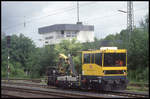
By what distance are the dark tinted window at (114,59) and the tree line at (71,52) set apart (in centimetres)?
383

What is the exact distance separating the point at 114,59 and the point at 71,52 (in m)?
15.6

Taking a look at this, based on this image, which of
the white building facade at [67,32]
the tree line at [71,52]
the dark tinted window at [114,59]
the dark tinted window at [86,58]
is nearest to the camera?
the dark tinted window at [114,59]

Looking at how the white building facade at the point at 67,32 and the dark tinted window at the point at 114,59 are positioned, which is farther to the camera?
the white building facade at the point at 67,32

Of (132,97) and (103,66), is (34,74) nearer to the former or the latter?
(103,66)

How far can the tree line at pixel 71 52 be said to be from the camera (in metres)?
27.1

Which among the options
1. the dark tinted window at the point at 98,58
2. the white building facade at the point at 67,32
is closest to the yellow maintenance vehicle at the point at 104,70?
the dark tinted window at the point at 98,58

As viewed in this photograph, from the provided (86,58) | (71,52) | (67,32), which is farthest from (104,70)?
(67,32)

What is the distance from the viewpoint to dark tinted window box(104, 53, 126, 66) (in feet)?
62.2

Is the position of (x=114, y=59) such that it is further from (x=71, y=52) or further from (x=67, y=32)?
(x=67, y=32)

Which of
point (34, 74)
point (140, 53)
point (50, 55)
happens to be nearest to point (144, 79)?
point (140, 53)

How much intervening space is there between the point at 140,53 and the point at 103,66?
30.9ft

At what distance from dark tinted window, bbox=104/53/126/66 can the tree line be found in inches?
151

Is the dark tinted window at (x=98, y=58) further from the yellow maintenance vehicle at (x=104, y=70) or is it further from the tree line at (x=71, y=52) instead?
the tree line at (x=71, y=52)

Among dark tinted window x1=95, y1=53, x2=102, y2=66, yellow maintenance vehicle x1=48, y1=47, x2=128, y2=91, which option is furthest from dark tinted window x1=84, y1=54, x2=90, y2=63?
dark tinted window x1=95, y1=53, x2=102, y2=66
